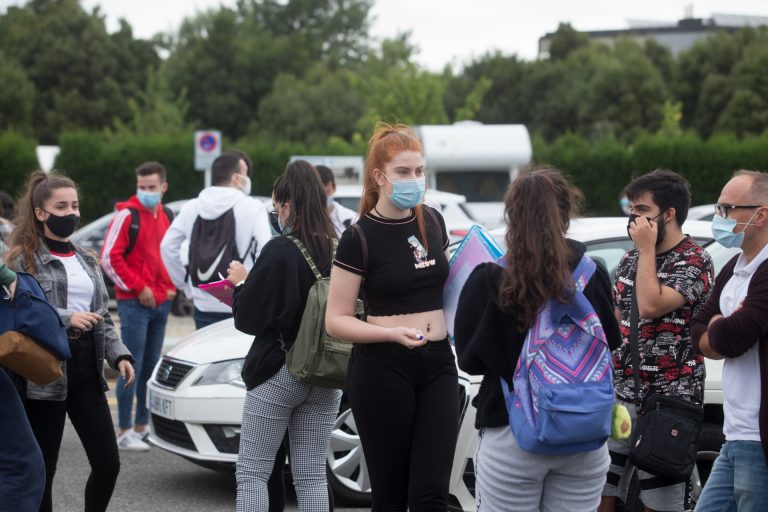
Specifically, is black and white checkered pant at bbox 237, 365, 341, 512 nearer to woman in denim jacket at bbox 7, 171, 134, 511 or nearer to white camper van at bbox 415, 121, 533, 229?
woman in denim jacket at bbox 7, 171, 134, 511

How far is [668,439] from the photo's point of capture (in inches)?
181

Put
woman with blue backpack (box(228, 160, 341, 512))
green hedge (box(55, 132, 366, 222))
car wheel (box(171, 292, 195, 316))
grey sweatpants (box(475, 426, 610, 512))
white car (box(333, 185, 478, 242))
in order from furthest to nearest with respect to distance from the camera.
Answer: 1. green hedge (box(55, 132, 366, 222))
2. car wheel (box(171, 292, 195, 316))
3. white car (box(333, 185, 478, 242))
4. woman with blue backpack (box(228, 160, 341, 512))
5. grey sweatpants (box(475, 426, 610, 512))

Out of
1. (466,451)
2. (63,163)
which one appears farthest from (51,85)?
(466,451)

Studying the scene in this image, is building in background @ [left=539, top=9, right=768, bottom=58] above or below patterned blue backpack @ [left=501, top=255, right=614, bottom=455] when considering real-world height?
above

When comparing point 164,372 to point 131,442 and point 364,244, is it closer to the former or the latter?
point 131,442

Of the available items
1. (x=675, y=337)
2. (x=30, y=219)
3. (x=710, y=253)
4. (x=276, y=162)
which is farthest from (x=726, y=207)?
(x=276, y=162)

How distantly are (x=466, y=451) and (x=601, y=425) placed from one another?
2183 mm

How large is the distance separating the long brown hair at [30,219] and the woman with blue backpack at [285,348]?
1.03 m

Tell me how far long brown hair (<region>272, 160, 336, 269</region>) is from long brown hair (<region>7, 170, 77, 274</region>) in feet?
4.09

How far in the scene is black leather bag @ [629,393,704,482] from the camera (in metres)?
4.61

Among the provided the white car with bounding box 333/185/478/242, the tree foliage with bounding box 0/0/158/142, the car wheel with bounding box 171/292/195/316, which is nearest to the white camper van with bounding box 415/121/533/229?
the white car with bounding box 333/185/478/242

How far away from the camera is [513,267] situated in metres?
3.59

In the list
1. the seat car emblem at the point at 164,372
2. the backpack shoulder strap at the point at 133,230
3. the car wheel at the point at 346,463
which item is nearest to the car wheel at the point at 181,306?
the backpack shoulder strap at the point at 133,230

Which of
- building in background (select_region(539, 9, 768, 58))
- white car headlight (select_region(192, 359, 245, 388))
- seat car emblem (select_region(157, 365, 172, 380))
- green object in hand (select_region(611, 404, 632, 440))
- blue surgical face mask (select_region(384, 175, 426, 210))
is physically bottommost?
seat car emblem (select_region(157, 365, 172, 380))
